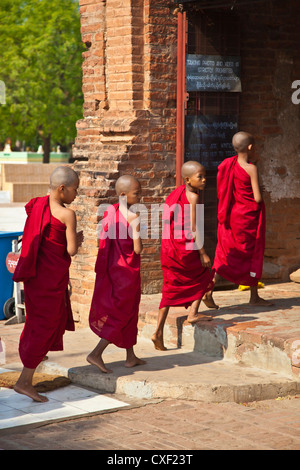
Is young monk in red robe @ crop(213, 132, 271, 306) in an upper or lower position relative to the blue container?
upper

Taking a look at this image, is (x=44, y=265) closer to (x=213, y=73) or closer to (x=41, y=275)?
(x=41, y=275)

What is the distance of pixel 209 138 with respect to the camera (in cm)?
882

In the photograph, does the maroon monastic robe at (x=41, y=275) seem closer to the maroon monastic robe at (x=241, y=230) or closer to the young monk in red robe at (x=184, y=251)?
the young monk in red robe at (x=184, y=251)

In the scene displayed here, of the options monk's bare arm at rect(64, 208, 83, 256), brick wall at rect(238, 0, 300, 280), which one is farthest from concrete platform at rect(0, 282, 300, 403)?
brick wall at rect(238, 0, 300, 280)

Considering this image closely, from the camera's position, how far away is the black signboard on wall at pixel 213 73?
8.61 metres

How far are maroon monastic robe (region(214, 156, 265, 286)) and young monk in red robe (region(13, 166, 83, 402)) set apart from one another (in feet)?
7.32

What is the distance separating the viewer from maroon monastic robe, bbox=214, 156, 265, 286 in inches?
307

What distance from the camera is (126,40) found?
28.2 feet

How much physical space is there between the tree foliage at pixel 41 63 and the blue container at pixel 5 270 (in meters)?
21.5

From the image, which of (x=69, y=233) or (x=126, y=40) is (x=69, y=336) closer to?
(x=69, y=233)

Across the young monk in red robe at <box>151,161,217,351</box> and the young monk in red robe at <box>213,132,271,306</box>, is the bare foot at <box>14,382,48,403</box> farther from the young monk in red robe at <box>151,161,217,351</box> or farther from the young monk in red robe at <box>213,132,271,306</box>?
the young monk in red robe at <box>213,132,271,306</box>

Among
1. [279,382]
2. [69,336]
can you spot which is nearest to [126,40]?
[69,336]

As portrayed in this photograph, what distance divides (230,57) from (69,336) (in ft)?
12.1

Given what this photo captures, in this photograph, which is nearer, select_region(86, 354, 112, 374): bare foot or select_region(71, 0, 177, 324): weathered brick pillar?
select_region(86, 354, 112, 374): bare foot
